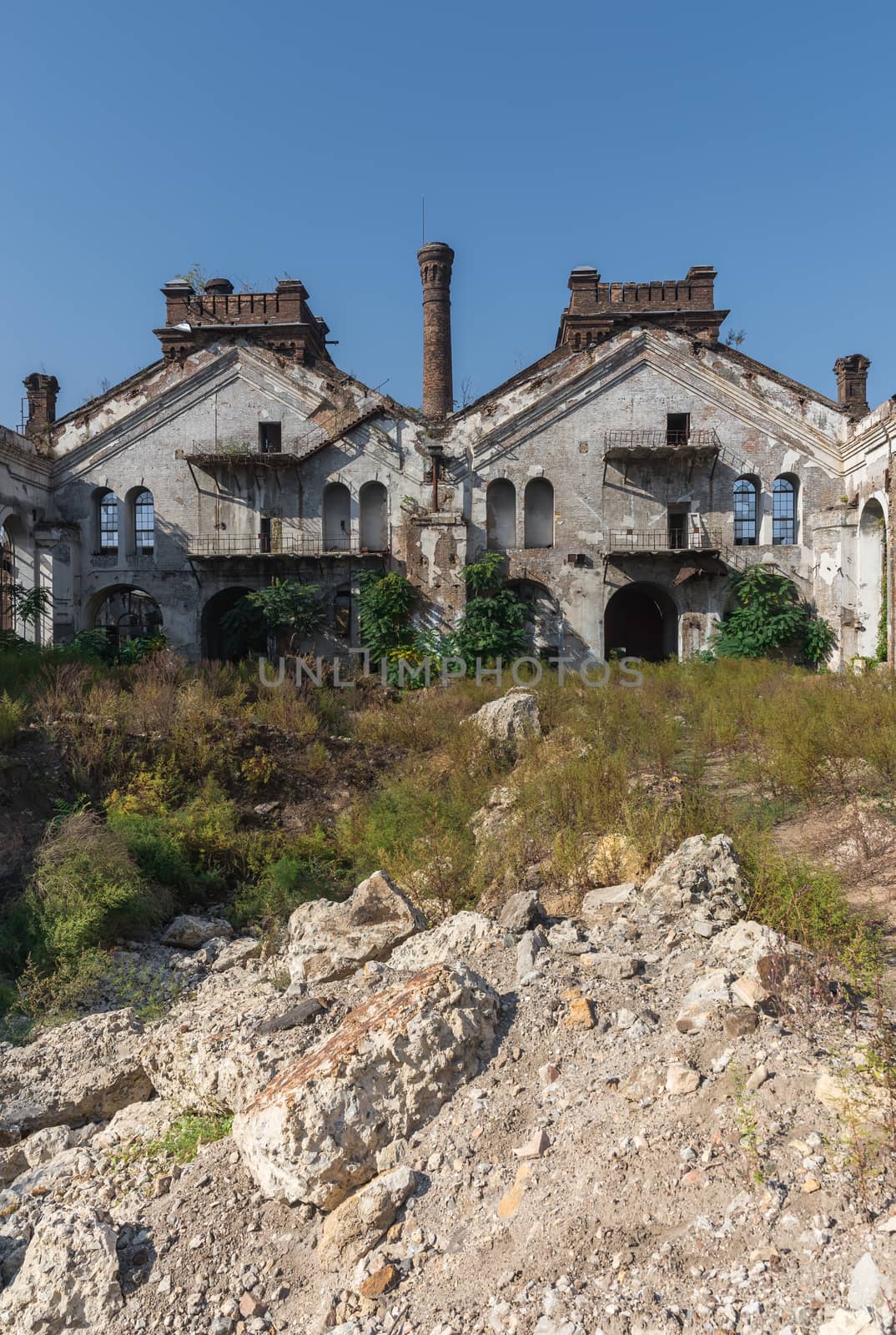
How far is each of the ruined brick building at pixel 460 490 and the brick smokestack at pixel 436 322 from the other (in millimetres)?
5302

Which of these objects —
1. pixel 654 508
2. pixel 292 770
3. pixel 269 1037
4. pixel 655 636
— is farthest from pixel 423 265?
pixel 269 1037

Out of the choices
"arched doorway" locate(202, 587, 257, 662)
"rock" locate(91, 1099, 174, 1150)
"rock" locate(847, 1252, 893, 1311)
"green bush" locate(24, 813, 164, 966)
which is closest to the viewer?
"rock" locate(847, 1252, 893, 1311)

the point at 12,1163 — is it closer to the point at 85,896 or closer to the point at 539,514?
the point at 85,896

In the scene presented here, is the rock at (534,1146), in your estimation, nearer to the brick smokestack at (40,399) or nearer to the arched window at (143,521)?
the arched window at (143,521)

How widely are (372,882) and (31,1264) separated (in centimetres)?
325

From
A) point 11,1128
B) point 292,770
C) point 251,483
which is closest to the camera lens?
point 11,1128

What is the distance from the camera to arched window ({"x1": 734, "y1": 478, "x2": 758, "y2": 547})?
21.4 meters

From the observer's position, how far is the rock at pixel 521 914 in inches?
224

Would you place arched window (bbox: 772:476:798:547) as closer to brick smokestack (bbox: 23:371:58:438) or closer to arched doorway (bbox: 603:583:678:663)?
arched doorway (bbox: 603:583:678:663)

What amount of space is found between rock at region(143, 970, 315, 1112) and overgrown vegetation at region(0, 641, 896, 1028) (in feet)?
3.59

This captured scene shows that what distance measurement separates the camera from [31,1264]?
3891 millimetres

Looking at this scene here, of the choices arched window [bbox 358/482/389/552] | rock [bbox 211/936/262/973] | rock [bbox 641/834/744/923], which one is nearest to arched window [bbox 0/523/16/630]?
arched window [bbox 358/482/389/552]

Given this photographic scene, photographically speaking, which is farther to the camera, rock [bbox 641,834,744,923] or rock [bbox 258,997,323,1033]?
rock [bbox 641,834,744,923]

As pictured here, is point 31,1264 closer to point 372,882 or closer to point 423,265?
point 372,882
